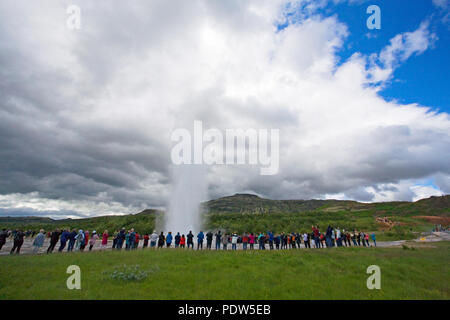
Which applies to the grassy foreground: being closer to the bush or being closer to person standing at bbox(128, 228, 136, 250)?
the bush

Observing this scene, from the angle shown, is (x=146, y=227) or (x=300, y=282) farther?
(x=146, y=227)

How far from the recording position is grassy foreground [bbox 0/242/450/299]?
29.7ft

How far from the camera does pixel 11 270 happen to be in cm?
1230

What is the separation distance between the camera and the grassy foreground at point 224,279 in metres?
9.05

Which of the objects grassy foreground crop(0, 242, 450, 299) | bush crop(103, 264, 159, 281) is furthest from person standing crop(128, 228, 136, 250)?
bush crop(103, 264, 159, 281)

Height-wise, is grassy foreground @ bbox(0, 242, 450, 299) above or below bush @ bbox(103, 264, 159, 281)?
below

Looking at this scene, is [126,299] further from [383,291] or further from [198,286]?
[383,291]

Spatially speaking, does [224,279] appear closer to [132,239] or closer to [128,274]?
[128,274]

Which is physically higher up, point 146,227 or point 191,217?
point 191,217

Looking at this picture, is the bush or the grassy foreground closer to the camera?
the grassy foreground

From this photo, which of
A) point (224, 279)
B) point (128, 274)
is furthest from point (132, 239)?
point (224, 279)

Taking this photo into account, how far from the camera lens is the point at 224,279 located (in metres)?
10.7
